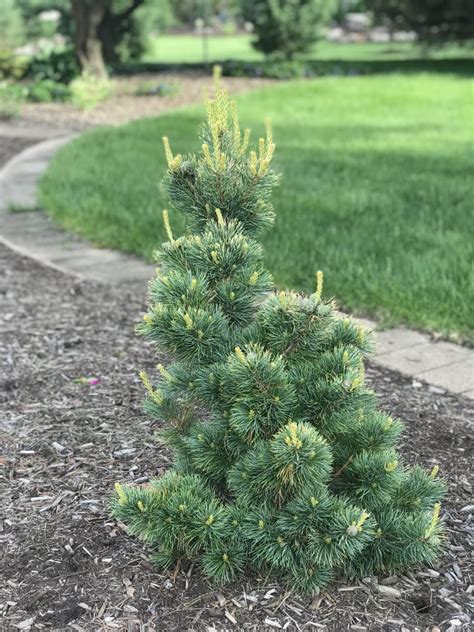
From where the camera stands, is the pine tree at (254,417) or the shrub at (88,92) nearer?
the pine tree at (254,417)

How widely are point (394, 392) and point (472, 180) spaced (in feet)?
14.3

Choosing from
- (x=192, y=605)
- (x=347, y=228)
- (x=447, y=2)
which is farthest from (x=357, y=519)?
(x=447, y=2)

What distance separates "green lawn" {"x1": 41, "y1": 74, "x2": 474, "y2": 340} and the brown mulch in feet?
4.70

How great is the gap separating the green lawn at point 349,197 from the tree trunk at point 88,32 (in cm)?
465

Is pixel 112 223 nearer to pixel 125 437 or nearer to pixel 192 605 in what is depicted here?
pixel 125 437

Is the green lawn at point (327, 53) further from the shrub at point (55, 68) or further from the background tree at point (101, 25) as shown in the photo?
the shrub at point (55, 68)

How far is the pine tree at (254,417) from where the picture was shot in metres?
1.99

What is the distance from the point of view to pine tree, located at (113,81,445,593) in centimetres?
199

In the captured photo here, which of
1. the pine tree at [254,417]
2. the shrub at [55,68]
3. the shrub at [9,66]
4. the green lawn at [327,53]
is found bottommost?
the green lawn at [327,53]

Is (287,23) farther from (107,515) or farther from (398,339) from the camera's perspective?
(107,515)

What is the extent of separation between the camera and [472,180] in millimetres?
7203

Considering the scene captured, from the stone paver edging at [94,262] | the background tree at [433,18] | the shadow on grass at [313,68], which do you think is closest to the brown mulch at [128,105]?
the shadow on grass at [313,68]

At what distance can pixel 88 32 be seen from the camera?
50.5 ft

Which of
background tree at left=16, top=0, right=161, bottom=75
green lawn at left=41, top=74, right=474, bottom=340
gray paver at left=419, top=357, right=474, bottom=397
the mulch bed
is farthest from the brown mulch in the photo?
gray paver at left=419, top=357, right=474, bottom=397
